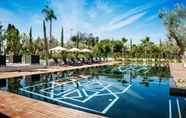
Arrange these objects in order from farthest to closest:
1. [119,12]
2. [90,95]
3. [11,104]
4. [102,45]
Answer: [102,45]
[119,12]
[90,95]
[11,104]

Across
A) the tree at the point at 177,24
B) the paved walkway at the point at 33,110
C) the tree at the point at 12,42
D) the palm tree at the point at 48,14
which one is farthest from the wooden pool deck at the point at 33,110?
A: the palm tree at the point at 48,14

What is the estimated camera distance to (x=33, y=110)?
7.20 meters

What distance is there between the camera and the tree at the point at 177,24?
1766 centimetres

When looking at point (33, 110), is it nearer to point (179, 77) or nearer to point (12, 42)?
point (179, 77)

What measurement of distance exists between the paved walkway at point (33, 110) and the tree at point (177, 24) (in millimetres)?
13150

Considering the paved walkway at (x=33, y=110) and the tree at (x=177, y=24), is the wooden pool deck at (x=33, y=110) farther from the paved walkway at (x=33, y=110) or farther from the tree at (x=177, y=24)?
the tree at (x=177, y=24)

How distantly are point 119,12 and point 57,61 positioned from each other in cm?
1260

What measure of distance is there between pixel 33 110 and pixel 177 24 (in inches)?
594

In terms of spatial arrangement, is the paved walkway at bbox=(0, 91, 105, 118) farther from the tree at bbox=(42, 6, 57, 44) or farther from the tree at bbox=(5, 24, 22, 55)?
the tree at bbox=(42, 6, 57, 44)

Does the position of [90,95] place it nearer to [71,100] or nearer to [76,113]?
[71,100]

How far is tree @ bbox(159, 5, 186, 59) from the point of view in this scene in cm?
1766

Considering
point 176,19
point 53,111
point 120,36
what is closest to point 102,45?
point 120,36

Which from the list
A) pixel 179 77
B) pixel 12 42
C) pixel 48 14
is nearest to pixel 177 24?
pixel 179 77

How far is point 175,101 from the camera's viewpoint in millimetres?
9586
